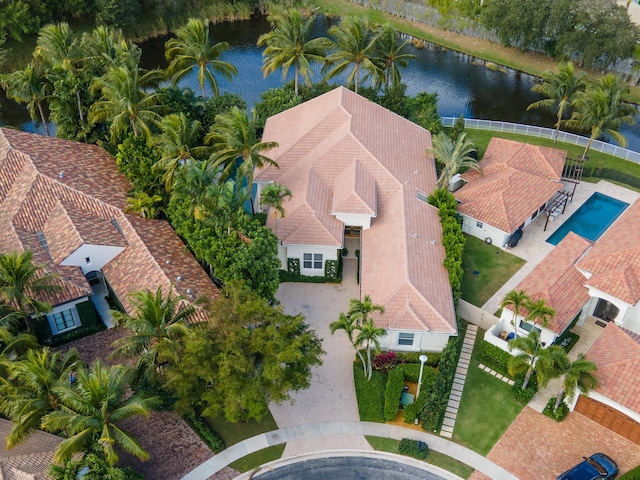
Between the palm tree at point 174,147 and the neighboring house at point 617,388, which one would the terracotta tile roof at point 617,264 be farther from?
the palm tree at point 174,147

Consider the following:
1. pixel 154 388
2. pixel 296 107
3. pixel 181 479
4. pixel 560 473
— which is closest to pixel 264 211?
pixel 296 107

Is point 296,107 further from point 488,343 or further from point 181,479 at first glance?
point 181,479

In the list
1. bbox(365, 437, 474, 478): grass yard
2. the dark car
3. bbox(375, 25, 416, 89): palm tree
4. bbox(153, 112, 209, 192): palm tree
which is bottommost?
bbox(365, 437, 474, 478): grass yard

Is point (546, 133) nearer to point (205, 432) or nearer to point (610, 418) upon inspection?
point (610, 418)

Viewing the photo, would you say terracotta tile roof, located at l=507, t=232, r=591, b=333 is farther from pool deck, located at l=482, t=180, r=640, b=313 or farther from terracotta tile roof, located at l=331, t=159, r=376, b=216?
terracotta tile roof, located at l=331, t=159, r=376, b=216

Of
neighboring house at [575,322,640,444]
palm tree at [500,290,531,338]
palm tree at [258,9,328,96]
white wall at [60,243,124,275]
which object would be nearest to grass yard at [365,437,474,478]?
neighboring house at [575,322,640,444]

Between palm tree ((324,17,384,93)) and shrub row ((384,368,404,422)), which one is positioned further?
palm tree ((324,17,384,93))

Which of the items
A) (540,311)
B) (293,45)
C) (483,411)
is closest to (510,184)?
(540,311)
